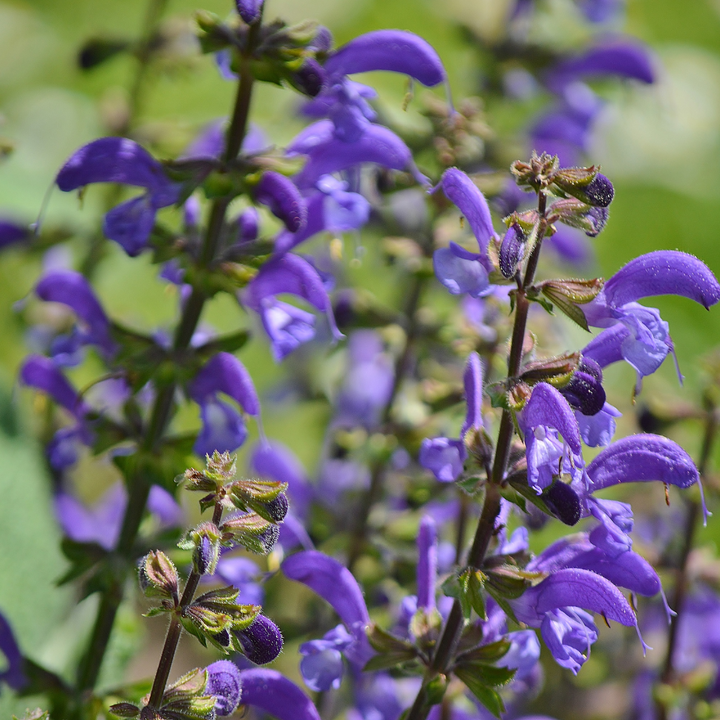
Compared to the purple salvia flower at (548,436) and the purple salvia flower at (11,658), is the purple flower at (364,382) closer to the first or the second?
the purple salvia flower at (11,658)

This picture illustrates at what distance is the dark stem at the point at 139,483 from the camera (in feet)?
5.16

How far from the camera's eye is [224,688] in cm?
123

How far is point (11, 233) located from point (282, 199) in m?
1.15

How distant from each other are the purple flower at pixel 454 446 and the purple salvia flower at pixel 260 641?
331 mm

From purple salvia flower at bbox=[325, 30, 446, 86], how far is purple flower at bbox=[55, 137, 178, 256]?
36cm

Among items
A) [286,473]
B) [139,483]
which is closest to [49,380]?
[139,483]

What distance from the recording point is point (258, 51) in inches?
58.1

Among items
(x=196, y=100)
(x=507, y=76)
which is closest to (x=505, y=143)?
(x=507, y=76)

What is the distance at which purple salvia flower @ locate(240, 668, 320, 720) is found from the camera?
1.39m

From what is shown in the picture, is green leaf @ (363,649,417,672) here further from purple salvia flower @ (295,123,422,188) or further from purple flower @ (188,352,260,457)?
purple salvia flower @ (295,123,422,188)

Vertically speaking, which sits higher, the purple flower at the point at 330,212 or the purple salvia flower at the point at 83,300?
the purple flower at the point at 330,212

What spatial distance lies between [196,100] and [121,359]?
367cm

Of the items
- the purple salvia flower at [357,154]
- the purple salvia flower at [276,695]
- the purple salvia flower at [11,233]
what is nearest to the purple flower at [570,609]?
the purple salvia flower at [276,695]

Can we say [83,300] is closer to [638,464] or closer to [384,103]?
[638,464]
